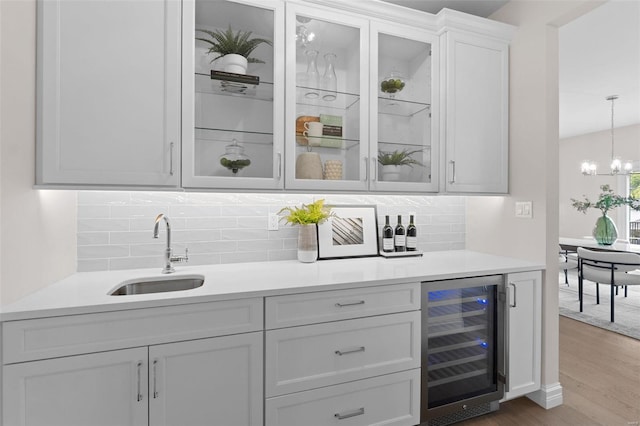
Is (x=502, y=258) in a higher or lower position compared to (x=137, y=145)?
lower

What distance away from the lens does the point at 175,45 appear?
5.57 ft

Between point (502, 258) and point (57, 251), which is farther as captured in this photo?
point (502, 258)

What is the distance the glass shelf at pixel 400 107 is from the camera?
86.6 inches

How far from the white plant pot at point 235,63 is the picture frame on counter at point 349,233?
42.2 inches

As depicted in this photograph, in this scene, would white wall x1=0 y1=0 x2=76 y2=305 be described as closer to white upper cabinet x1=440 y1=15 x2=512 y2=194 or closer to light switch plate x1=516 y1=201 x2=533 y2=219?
white upper cabinet x1=440 y1=15 x2=512 y2=194

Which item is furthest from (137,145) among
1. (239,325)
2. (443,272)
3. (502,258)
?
(502,258)

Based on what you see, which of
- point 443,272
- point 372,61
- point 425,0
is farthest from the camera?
point 425,0

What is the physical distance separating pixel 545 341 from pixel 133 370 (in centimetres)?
245

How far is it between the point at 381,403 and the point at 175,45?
217 cm

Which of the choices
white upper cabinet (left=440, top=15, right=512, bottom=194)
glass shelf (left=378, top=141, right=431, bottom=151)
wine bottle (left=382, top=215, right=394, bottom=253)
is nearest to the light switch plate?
white upper cabinet (left=440, top=15, right=512, bottom=194)

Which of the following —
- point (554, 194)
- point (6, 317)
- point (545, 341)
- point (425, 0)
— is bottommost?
point (545, 341)

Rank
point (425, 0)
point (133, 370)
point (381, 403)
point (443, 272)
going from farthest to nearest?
point (425, 0) → point (443, 272) → point (381, 403) → point (133, 370)

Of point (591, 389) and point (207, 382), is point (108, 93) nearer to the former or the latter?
point (207, 382)

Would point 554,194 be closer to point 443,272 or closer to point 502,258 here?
point 502,258
